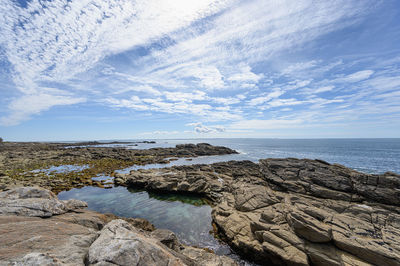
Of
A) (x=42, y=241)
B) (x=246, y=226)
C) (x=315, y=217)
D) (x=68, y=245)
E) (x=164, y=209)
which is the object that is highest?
(x=42, y=241)

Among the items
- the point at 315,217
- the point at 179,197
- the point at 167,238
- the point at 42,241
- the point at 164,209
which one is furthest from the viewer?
the point at 179,197

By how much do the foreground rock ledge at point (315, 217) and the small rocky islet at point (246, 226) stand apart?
2.5 inches

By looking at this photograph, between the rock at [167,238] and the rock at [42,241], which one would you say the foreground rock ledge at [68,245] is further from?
the rock at [167,238]

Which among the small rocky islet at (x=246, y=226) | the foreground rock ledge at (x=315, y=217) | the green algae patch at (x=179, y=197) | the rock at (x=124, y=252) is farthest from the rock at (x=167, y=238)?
the green algae patch at (x=179, y=197)

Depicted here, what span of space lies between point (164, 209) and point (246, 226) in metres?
10.9

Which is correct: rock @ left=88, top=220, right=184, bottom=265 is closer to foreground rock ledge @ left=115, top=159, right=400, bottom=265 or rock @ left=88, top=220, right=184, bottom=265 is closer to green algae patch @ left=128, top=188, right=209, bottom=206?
foreground rock ledge @ left=115, top=159, right=400, bottom=265

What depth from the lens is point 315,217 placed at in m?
13.1

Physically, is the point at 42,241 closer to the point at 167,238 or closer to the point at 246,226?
the point at 167,238

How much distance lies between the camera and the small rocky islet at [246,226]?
5.94 meters

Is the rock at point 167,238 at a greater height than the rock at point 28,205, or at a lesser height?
lesser

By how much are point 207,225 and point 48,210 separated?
44.4 ft

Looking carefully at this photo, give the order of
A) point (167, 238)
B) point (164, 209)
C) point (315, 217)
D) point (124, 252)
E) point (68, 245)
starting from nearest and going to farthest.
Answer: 1. point (124, 252)
2. point (68, 245)
3. point (167, 238)
4. point (315, 217)
5. point (164, 209)

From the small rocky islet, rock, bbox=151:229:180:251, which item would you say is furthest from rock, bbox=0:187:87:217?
rock, bbox=151:229:180:251

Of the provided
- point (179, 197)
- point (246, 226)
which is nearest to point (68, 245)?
point (246, 226)
